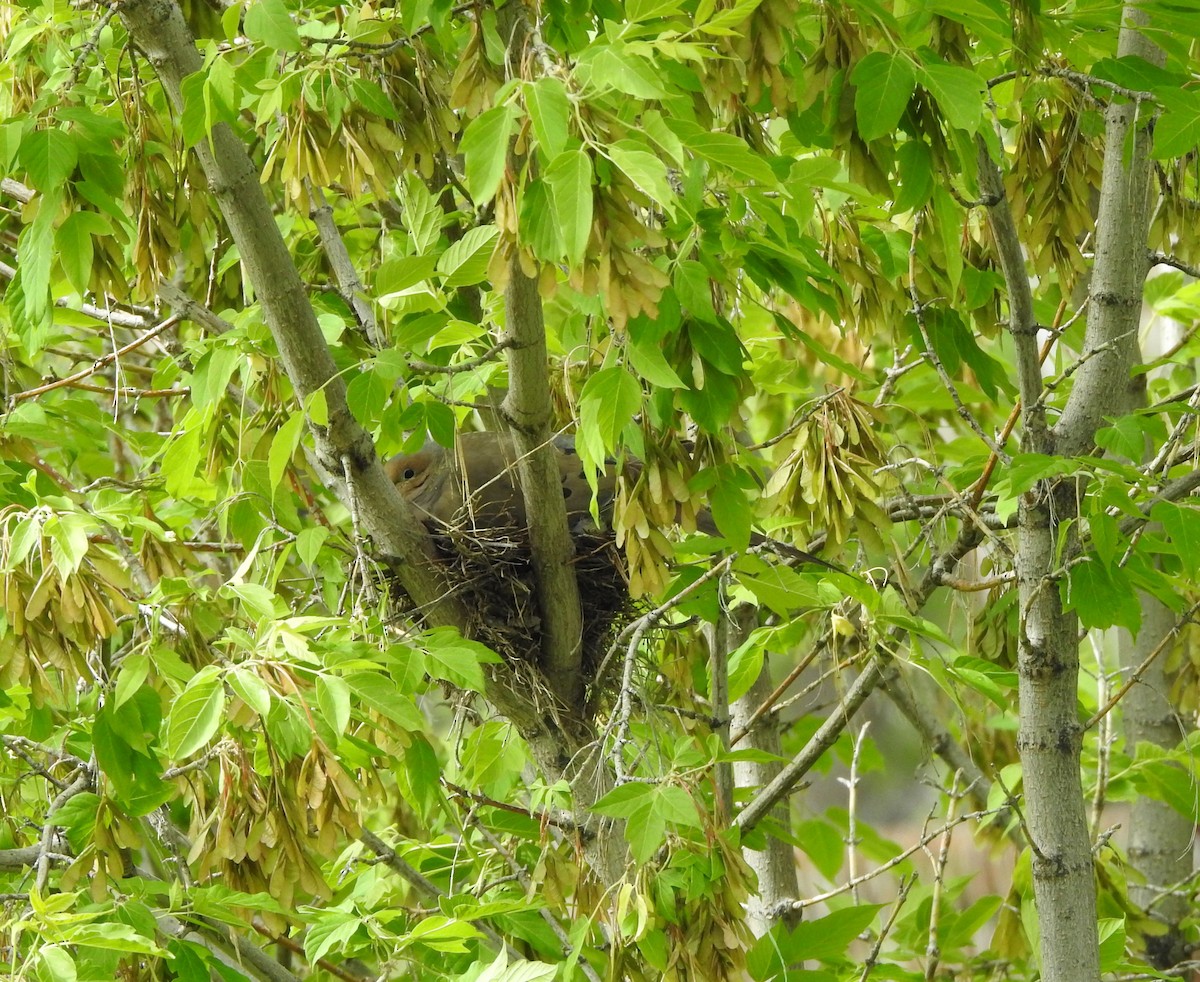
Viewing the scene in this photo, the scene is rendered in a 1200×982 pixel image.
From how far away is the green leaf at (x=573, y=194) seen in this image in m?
1.31

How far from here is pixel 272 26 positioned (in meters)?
1.72

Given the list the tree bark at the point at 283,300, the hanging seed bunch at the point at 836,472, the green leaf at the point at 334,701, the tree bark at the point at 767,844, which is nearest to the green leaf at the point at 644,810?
the green leaf at the point at 334,701

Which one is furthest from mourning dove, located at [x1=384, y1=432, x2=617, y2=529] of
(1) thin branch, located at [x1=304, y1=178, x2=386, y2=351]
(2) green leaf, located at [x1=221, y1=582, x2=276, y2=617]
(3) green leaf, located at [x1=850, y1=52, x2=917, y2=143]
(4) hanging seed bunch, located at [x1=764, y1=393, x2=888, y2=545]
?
(3) green leaf, located at [x1=850, y1=52, x2=917, y2=143]

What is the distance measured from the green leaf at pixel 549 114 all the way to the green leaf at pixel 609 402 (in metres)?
0.41

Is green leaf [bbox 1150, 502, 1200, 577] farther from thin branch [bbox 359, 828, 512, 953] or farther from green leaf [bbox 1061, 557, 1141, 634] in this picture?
thin branch [bbox 359, 828, 512, 953]

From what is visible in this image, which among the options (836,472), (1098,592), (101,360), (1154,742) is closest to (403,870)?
(101,360)

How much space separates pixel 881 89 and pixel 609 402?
0.57m

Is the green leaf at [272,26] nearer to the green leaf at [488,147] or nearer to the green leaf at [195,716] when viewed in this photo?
the green leaf at [488,147]

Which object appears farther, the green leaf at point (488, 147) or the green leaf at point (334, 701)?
the green leaf at point (334, 701)

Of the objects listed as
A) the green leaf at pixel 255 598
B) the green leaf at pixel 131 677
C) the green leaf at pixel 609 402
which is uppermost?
the green leaf at pixel 609 402

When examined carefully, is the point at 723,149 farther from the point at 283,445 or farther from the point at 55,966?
the point at 55,966

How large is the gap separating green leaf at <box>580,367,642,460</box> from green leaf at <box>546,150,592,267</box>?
36 cm

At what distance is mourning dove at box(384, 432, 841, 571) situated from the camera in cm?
270

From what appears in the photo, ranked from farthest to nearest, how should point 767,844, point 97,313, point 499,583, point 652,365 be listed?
1. point 767,844
2. point 97,313
3. point 499,583
4. point 652,365
